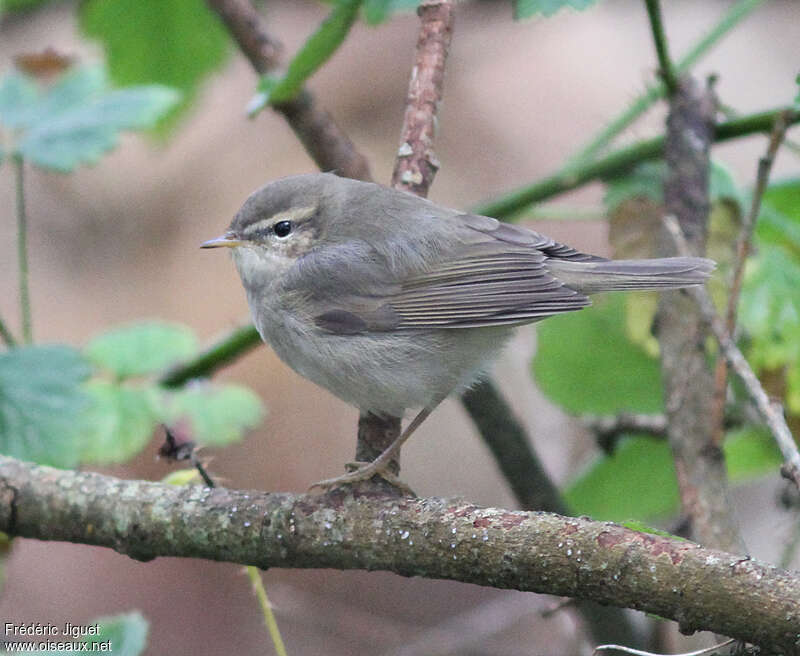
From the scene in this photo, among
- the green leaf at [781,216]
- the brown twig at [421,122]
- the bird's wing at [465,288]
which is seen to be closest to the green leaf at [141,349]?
the bird's wing at [465,288]

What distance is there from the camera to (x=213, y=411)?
3.82m

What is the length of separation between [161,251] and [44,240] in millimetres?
946

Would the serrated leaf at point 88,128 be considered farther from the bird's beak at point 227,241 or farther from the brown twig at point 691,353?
the brown twig at point 691,353

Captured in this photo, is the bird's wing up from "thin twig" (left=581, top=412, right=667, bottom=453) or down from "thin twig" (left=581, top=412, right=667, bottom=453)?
up

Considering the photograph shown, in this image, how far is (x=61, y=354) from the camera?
312cm

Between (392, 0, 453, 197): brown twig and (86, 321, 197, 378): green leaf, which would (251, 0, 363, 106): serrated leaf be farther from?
(86, 321, 197, 378): green leaf

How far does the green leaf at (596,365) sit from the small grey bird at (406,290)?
0.44m

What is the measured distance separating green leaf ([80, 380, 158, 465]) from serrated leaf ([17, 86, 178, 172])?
853mm

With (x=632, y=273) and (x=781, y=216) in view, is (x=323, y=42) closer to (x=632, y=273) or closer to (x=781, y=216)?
(x=632, y=273)

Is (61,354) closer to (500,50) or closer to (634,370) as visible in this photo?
(634,370)

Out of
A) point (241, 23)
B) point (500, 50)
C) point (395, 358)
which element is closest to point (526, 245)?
point (395, 358)

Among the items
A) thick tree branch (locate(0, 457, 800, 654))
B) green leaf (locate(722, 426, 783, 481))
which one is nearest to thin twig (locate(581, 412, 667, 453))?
green leaf (locate(722, 426, 783, 481))

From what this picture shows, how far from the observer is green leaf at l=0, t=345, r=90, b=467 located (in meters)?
3.01

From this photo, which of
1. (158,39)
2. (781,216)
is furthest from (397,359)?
(158,39)
